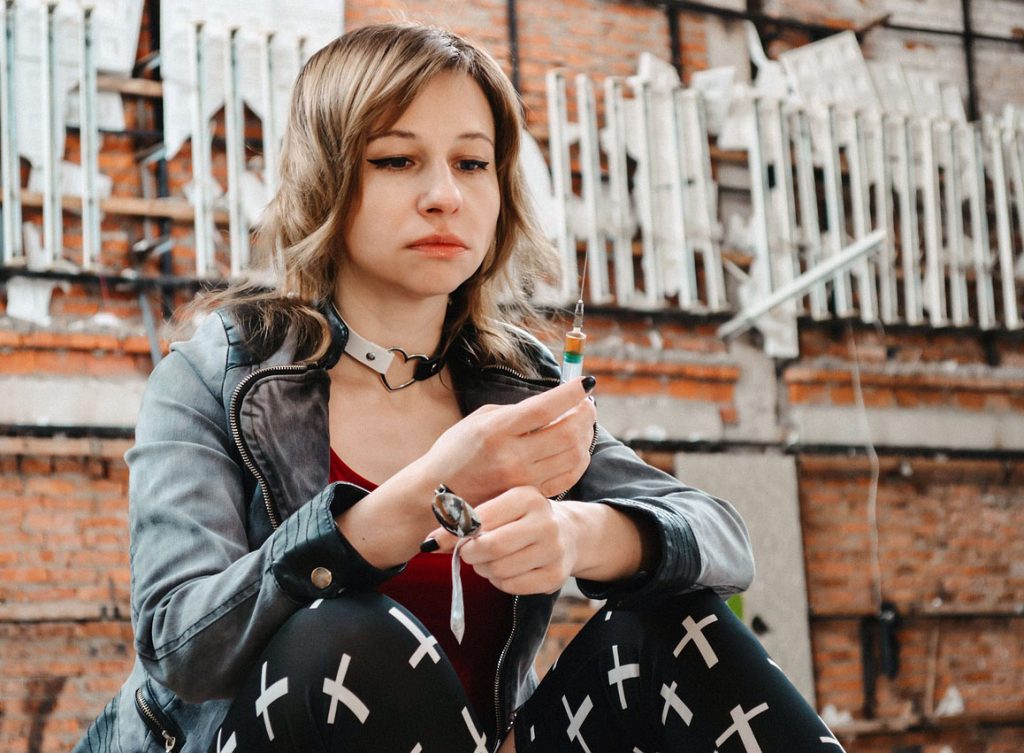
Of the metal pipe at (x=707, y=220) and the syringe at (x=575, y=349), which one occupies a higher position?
the metal pipe at (x=707, y=220)

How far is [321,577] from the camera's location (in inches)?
37.4

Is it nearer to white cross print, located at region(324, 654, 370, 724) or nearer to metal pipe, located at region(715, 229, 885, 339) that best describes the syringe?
white cross print, located at region(324, 654, 370, 724)

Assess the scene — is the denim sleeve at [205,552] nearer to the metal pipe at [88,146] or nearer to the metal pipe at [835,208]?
the metal pipe at [88,146]

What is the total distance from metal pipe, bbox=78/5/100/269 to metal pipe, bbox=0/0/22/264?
0.17 meters

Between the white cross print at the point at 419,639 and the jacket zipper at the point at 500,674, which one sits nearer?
the white cross print at the point at 419,639

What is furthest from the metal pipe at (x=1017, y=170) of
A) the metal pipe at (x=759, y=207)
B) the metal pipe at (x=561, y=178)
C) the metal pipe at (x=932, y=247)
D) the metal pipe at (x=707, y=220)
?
the metal pipe at (x=561, y=178)

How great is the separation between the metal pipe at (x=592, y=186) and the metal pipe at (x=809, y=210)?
81 centimetres

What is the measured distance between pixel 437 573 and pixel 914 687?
3.42 meters

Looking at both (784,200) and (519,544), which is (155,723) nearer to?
(519,544)

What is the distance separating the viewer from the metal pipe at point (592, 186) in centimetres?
373

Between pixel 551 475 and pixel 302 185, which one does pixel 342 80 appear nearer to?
Answer: pixel 302 185

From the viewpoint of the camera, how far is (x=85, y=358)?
10.2 feet

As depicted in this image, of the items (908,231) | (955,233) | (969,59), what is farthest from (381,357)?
(969,59)

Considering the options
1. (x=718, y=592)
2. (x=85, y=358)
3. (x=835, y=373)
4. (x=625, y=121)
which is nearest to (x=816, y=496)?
(x=835, y=373)
